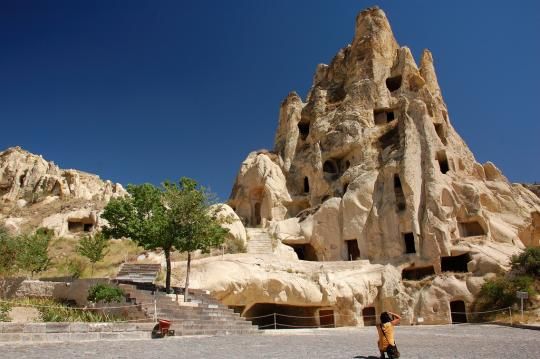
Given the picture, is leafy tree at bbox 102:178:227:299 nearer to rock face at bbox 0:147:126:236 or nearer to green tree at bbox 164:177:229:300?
green tree at bbox 164:177:229:300

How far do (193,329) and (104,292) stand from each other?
4.00m

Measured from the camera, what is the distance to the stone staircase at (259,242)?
34.4 m

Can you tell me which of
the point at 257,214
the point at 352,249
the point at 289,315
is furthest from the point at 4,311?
the point at 257,214

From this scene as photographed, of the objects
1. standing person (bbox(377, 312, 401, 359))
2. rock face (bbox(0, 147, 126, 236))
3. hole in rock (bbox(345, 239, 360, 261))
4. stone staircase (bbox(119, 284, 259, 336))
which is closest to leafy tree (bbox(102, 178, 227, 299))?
stone staircase (bbox(119, 284, 259, 336))

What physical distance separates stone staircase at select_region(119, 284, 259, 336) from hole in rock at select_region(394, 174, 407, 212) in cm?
1995

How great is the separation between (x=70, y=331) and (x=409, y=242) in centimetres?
2851

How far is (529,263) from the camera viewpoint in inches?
1057

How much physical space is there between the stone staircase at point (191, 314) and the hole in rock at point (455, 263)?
21.0 metres

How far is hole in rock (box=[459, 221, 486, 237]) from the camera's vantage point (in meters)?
33.9

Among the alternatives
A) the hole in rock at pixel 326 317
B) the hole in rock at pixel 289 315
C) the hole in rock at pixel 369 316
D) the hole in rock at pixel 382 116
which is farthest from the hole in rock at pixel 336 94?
the hole in rock at pixel 289 315

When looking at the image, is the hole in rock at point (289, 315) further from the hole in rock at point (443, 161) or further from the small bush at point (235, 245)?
the hole in rock at point (443, 161)

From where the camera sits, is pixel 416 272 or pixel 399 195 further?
pixel 399 195

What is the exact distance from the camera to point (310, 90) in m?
55.8

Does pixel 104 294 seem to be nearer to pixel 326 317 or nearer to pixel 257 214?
pixel 326 317
